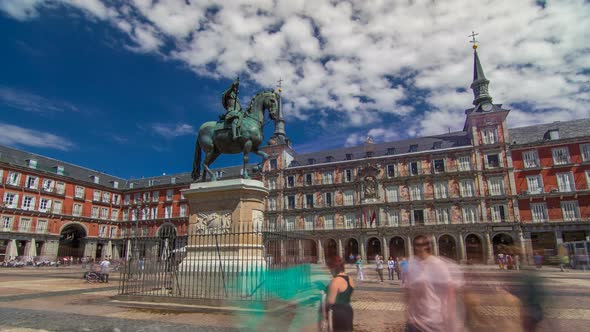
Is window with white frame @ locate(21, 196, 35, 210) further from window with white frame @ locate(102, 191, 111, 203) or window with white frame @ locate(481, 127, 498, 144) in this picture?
window with white frame @ locate(481, 127, 498, 144)

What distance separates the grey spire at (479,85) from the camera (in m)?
39.0

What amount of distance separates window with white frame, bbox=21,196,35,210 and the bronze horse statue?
42.1 m

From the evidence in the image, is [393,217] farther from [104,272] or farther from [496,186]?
[104,272]

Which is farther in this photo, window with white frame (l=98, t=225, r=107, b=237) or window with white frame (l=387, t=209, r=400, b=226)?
window with white frame (l=98, t=225, r=107, b=237)

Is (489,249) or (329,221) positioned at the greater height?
(329,221)

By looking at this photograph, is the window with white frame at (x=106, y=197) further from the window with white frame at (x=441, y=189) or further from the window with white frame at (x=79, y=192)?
the window with white frame at (x=441, y=189)

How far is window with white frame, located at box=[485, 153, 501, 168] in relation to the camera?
36188 mm

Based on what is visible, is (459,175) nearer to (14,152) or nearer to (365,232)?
(365,232)

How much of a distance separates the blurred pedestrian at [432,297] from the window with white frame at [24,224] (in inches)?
1917

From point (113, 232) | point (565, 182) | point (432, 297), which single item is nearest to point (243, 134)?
point (432, 297)

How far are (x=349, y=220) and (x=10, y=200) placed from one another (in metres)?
39.2

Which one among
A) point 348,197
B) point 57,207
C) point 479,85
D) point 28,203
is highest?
point 479,85

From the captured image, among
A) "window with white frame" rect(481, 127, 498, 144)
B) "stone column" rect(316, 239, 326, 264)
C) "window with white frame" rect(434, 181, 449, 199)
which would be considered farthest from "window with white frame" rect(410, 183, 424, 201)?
"stone column" rect(316, 239, 326, 264)

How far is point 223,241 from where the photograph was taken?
7.89 m
